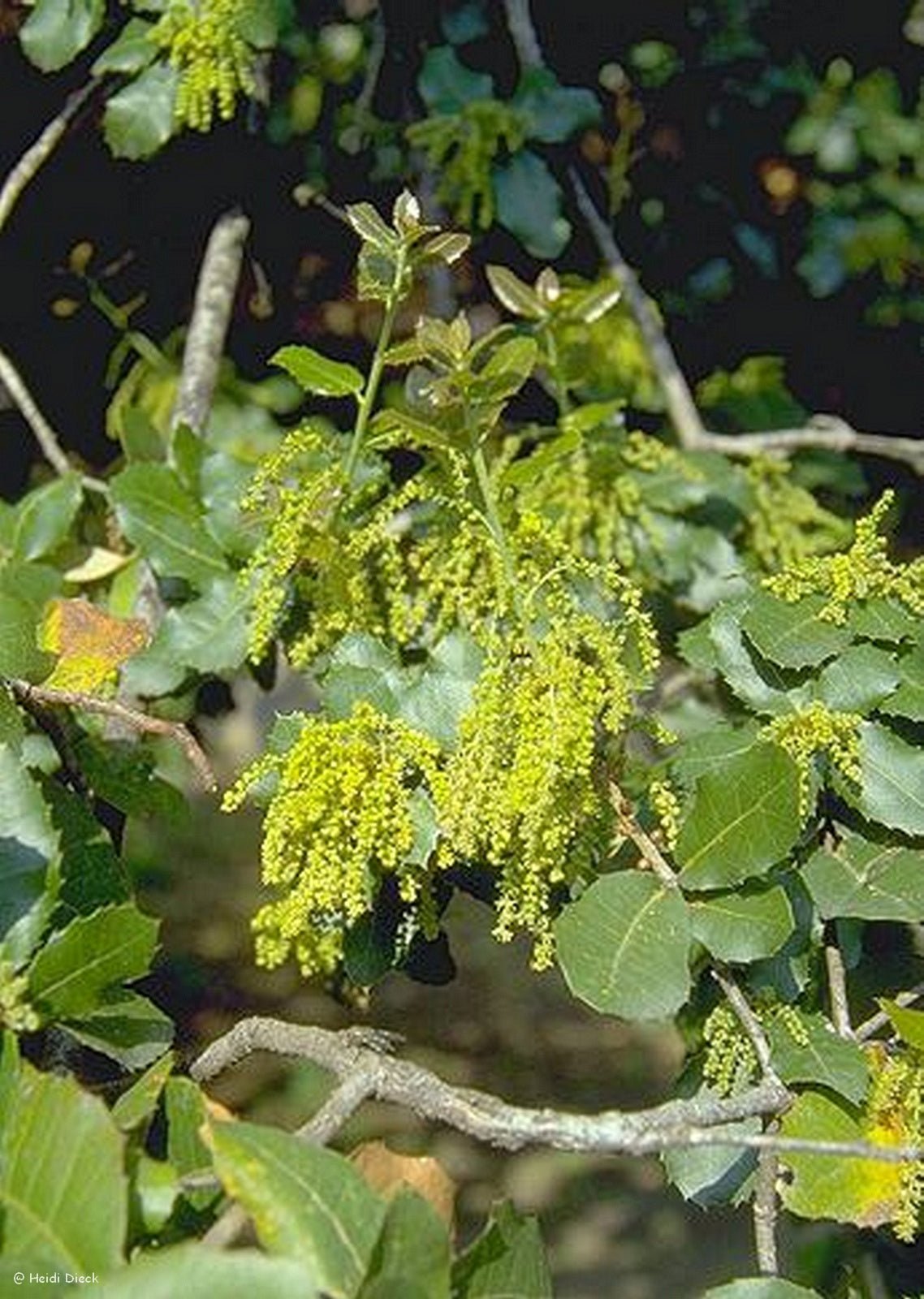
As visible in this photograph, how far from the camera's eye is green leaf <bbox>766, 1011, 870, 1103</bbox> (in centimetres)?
109

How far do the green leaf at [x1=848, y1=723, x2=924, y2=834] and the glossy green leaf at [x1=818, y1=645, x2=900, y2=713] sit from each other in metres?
0.02

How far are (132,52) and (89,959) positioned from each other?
35.9 inches

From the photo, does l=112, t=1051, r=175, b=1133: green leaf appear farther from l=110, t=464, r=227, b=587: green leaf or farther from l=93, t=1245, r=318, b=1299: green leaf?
l=110, t=464, r=227, b=587: green leaf

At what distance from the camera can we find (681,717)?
6.07 ft

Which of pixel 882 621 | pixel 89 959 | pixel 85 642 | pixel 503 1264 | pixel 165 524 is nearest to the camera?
pixel 503 1264

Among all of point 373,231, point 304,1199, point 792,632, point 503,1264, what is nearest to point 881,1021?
point 792,632

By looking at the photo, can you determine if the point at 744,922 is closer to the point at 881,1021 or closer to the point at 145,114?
the point at 881,1021

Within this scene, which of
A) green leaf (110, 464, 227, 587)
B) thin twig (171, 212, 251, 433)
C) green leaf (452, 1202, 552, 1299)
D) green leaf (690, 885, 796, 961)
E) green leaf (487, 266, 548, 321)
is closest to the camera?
green leaf (452, 1202, 552, 1299)

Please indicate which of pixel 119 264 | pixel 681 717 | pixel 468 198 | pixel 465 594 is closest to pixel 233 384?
pixel 119 264

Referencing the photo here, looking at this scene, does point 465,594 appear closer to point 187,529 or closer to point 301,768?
point 301,768

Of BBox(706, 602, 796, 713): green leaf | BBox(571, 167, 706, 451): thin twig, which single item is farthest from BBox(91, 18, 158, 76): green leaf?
BBox(706, 602, 796, 713): green leaf

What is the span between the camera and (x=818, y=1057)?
1109 millimetres

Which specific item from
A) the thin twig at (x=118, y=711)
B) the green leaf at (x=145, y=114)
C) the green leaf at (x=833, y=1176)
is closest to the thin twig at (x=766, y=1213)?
the green leaf at (x=833, y=1176)

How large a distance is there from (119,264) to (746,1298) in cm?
131
